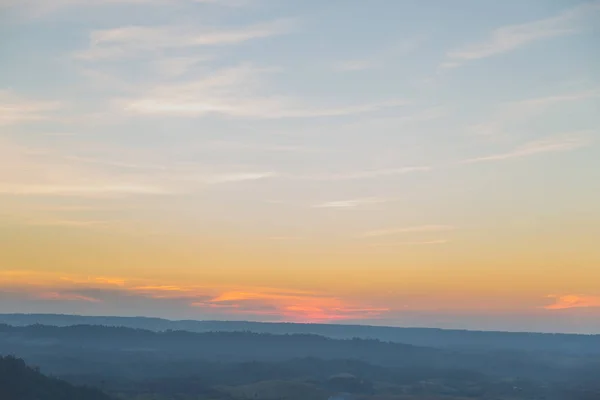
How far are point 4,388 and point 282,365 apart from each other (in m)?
111

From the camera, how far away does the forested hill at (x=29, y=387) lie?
8485 cm

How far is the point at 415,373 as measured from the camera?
646 feet

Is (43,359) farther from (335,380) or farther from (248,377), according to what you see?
(335,380)

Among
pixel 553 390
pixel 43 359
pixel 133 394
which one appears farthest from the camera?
pixel 43 359

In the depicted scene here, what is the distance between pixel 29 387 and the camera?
86.9 meters

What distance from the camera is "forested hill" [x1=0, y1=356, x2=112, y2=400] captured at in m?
84.8

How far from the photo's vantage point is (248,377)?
168625 mm

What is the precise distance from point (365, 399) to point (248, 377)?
36502 mm

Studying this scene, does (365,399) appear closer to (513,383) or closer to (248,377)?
Result: (248,377)

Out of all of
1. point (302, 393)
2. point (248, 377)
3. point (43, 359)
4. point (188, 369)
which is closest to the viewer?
point (302, 393)

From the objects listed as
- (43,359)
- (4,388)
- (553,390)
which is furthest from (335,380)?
(4,388)

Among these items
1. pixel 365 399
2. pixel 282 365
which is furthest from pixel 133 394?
pixel 282 365

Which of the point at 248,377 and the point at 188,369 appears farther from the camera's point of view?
the point at 188,369

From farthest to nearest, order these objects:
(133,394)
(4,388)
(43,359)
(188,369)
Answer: (43,359) < (188,369) < (133,394) < (4,388)
